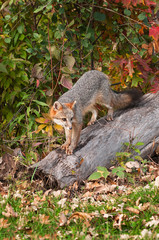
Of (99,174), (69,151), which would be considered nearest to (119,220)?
(99,174)

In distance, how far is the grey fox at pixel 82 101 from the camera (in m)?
5.08

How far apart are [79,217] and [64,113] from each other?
6.83ft

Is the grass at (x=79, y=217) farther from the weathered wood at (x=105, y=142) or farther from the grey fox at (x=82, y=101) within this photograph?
the grey fox at (x=82, y=101)

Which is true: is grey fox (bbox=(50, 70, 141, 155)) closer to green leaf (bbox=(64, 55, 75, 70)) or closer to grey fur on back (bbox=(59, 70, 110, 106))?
grey fur on back (bbox=(59, 70, 110, 106))

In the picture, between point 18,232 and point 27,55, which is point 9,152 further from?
point 18,232

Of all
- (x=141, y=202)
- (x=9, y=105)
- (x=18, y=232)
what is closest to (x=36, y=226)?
(x=18, y=232)

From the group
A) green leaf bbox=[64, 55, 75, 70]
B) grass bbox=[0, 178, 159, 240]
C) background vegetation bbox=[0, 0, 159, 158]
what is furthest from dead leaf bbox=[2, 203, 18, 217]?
green leaf bbox=[64, 55, 75, 70]

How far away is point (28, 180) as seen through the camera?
4.80 m

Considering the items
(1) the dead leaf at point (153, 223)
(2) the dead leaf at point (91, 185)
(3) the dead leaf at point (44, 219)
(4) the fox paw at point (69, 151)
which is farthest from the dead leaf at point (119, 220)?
(4) the fox paw at point (69, 151)

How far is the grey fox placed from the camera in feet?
16.7

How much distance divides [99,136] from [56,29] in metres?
2.05

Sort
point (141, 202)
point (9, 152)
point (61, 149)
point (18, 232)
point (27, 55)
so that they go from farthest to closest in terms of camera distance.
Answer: point (27, 55) < point (9, 152) < point (61, 149) < point (141, 202) < point (18, 232)

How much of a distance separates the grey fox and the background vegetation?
0.78 ft

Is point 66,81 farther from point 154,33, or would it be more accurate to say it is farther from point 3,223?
point 3,223
